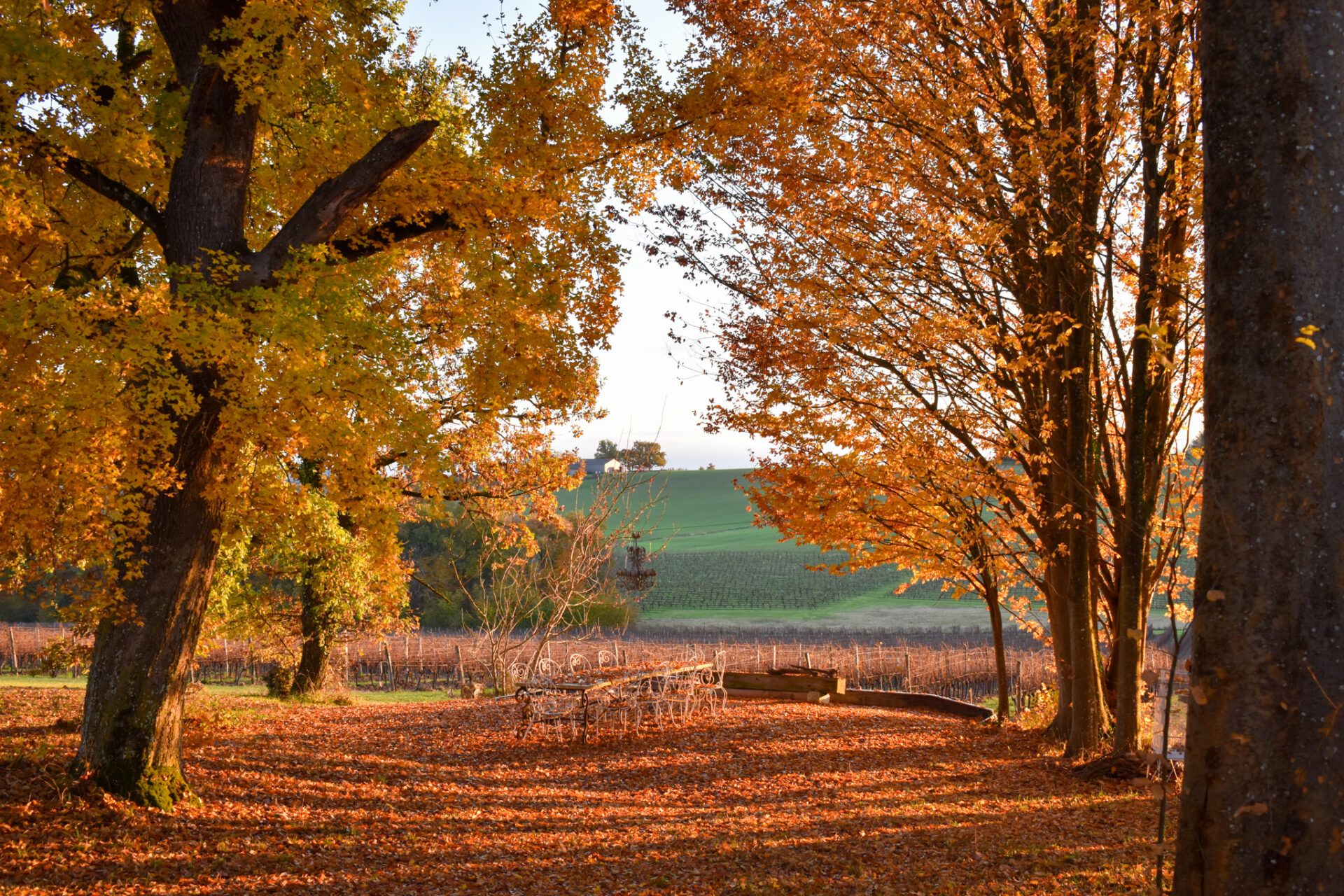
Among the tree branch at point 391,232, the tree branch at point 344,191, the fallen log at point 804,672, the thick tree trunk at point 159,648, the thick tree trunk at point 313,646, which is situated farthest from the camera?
the thick tree trunk at point 313,646

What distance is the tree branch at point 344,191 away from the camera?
7.09 m

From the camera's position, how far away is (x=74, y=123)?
705cm

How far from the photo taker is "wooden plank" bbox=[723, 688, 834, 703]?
1469 centimetres

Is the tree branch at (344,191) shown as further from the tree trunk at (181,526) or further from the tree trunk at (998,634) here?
the tree trunk at (998,634)

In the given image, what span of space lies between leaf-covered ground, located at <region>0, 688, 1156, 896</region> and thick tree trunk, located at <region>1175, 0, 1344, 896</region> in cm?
254

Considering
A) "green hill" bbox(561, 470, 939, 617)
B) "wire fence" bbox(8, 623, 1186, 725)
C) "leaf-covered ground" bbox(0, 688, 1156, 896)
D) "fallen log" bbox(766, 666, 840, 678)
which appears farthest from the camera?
"green hill" bbox(561, 470, 939, 617)

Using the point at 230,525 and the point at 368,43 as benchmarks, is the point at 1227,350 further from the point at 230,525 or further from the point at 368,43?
the point at 368,43

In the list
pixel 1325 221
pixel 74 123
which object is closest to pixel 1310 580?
pixel 1325 221

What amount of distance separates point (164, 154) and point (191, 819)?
17.4ft

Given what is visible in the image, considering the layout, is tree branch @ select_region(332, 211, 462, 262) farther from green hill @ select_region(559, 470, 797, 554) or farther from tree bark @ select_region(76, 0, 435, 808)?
green hill @ select_region(559, 470, 797, 554)

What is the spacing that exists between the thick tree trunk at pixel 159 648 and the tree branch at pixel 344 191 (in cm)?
142

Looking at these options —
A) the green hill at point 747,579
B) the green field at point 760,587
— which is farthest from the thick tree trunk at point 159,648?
the green hill at point 747,579

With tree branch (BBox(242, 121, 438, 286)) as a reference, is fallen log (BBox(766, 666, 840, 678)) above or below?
below

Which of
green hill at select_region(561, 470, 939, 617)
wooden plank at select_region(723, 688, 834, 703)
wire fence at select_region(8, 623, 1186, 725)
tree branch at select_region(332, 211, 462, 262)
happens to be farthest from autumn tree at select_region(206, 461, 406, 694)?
green hill at select_region(561, 470, 939, 617)
